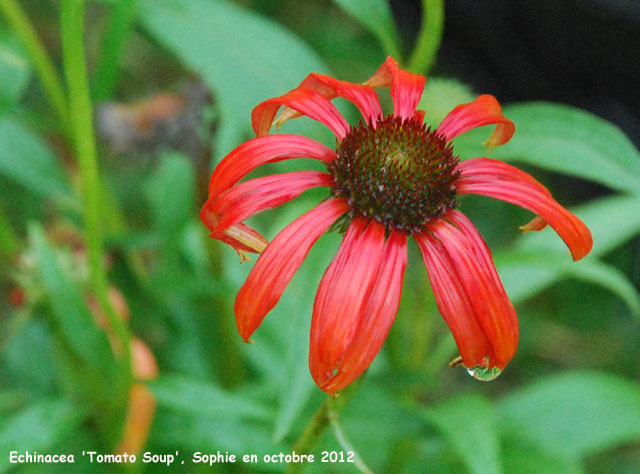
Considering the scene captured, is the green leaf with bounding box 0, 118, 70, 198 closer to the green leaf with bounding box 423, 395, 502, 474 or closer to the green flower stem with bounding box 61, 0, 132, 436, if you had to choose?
the green flower stem with bounding box 61, 0, 132, 436

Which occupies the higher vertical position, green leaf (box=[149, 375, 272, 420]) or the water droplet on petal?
the water droplet on petal

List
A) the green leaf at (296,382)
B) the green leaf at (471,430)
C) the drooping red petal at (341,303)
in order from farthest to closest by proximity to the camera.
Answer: the green leaf at (471,430), the green leaf at (296,382), the drooping red petal at (341,303)

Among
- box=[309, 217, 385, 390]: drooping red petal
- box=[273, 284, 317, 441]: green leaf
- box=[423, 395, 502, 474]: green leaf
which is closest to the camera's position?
box=[309, 217, 385, 390]: drooping red petal

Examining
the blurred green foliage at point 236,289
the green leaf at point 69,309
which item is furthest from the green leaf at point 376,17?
Answer: the green leaf at point 69,309

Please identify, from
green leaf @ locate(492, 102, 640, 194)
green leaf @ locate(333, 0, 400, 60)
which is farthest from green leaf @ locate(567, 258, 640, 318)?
green leaf @ locate(333, 0, 400, 60)

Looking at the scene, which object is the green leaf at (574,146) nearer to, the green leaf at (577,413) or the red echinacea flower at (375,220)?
the red echinacea flower at (375,220)

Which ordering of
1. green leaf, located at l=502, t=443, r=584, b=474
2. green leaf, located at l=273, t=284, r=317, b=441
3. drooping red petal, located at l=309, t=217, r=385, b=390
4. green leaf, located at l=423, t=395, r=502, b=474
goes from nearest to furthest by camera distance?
drooping red petal, located at l=309, t=217, r=385, b=390 < green leaf, located at l=273, t=284, r=317, b=441 < green leaf, located at l=423, t=395, r=502, b=474 < green leaf, located at l=502, t=443, r=584, b=474

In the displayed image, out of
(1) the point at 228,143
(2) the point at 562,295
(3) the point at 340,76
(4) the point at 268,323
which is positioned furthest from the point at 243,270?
(2) the point at 562,295
